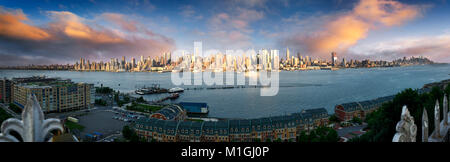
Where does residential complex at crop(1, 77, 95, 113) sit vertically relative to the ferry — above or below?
above

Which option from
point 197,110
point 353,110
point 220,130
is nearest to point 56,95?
point 197,110

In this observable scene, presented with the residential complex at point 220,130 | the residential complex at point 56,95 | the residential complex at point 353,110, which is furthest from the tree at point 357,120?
the residential complex at point 56,95

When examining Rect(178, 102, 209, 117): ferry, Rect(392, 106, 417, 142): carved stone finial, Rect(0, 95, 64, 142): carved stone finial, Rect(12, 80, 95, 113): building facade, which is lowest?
Rect(178, 102, 209, 117): ferry

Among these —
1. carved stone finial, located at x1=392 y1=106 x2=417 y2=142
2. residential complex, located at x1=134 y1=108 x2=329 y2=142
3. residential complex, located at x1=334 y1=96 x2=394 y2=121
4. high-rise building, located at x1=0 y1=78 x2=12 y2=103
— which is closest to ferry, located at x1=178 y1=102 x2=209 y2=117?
residential complex, located at x1=134 y1=108 x2=329 y2=142

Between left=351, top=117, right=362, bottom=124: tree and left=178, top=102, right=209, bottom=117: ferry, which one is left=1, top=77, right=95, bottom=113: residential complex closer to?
left=178, top=102, right=209, bottom=117: ferry

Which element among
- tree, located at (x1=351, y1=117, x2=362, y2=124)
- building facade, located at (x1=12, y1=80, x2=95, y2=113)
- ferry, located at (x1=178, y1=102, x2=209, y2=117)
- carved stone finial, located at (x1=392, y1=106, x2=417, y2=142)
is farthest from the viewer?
ferry, located at (x1=178, y1=102, x2=209, y2=117)

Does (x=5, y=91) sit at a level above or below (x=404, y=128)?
below

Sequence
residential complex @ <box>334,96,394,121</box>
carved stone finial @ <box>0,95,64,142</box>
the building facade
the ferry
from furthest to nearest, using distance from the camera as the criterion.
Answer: the ferry
the building facade
residential complex @ <box>334,96,394,121</box>
carved stone finial @ <box>0,95,64,142</box>

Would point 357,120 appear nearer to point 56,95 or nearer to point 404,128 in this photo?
point 404,128
